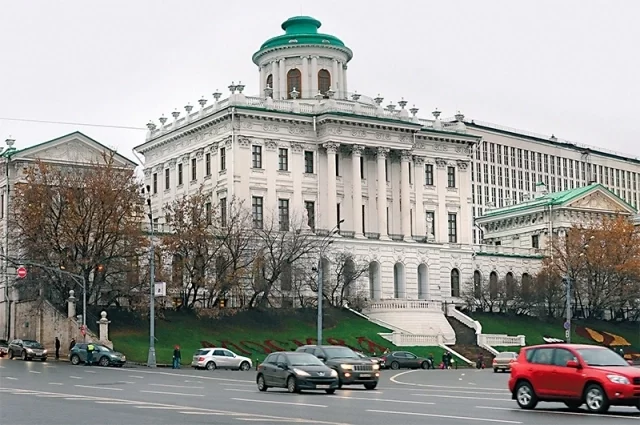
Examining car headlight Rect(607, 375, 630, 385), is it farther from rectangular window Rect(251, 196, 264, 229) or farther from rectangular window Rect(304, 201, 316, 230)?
rectangular window Rect(304, 201, 316, 230)

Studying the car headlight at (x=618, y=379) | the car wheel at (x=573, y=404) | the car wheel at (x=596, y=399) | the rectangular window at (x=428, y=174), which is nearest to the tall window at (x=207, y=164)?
the rectangular window at (x=428, y=174)

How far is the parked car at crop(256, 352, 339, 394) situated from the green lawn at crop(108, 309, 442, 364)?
103 feet

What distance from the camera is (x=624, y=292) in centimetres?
10550

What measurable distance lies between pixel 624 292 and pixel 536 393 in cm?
8165

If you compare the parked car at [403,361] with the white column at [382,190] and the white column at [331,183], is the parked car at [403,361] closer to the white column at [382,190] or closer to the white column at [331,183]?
the white column at [331,183]

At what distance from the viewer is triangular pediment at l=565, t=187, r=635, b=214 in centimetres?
12188

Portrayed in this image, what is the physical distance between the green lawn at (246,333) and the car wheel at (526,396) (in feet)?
141

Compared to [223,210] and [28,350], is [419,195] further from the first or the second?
[28,350]

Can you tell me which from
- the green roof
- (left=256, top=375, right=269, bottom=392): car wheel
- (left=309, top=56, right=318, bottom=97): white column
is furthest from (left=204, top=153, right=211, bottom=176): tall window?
(left=256, top=375, right=269, bottom=392): car wheel

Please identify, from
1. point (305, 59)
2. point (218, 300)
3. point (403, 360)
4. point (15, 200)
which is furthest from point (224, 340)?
point (305, 59)

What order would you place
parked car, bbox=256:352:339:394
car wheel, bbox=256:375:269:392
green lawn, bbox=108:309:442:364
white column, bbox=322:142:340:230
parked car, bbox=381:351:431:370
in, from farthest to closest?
white column, bbox=322:142:340:230, green lawn, bbox=108:309:442:364, parked car, bbox=381:351:431:370, car wheel, bbox=256:375:269:392, parked car, bbox=256:352:339:394

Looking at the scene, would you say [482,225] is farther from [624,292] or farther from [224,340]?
[224,340]

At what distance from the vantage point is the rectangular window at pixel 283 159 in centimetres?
9712

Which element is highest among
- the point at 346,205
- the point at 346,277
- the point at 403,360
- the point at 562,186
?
the point at 562,186
